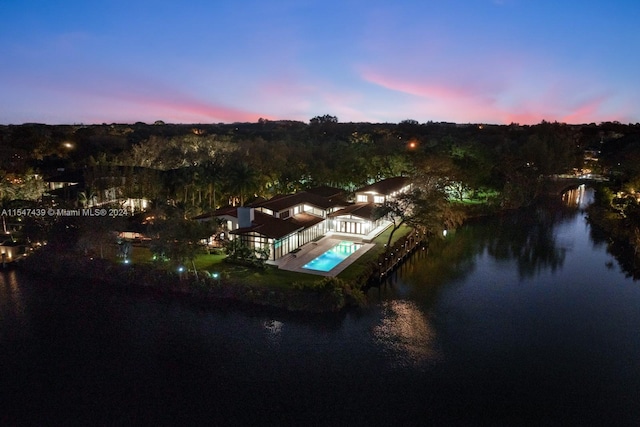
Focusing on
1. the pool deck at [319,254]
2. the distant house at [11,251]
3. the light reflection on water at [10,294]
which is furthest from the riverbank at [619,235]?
the distant house at [11,251]

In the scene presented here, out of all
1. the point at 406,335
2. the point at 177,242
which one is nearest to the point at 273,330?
the point at 406,335

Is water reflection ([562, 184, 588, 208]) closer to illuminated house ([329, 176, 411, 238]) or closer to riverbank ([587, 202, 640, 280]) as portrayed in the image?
riverbank ([587, 202, 640, 280])

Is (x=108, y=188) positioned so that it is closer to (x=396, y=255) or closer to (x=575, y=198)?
(x=396, y=255)

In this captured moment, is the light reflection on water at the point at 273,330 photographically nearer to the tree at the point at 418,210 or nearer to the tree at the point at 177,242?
the tree at the point at 177,242

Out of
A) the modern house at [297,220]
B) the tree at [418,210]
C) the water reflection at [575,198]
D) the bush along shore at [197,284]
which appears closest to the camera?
the bush along shore at [197,284]

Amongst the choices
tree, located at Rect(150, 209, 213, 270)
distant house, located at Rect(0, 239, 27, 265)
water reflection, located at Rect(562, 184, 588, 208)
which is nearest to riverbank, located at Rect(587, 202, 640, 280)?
water reflection, located at Rect(562, 184, 588, 208)

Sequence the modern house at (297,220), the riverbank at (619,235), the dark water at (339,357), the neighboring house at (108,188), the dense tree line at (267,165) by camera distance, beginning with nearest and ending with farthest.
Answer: the dark water at (339,357) < the modern house at (297,220) < the riverbank at (619,235) < the neighboring house at (108,188) < the dense tree line at (267,165)
